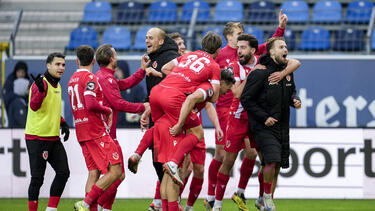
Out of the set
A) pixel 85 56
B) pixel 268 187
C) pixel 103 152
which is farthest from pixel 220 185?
pixel 85 56

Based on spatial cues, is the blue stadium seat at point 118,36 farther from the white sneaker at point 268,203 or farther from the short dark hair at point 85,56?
the white sneaker at point 268,203

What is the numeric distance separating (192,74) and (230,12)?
973 centimetres

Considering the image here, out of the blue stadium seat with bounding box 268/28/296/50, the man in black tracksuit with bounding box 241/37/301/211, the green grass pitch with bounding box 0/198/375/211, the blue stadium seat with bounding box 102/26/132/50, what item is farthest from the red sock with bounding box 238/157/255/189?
the blue stadium seat with bounding box 102/26/132/50

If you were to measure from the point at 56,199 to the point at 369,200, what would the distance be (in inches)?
210

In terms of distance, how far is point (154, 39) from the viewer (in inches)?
313

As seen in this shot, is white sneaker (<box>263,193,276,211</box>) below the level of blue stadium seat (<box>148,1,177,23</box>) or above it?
below

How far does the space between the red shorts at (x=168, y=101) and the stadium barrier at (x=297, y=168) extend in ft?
15.1

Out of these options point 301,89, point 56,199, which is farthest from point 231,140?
point 301,89

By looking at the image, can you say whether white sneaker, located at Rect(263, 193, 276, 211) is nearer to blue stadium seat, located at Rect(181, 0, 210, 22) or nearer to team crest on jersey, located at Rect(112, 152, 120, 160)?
team crest on jersey, located at Rect(112, 152, 120, 160)

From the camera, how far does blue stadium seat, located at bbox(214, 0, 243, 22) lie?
16.1 metres

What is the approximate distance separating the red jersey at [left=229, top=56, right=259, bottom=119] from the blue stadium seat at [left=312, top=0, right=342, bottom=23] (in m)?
7.49

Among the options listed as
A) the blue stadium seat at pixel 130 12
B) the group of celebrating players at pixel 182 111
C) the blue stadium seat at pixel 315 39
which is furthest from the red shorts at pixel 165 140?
the blue stadium seat at pixel 130 12

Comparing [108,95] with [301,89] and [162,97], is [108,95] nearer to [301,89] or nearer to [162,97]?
[162,97]

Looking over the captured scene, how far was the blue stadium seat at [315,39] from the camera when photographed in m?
15.2
